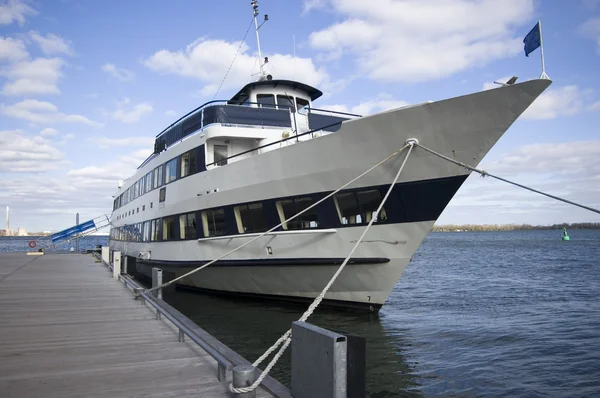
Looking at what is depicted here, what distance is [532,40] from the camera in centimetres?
696

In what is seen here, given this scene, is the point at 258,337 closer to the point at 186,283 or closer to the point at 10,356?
the point at 10,356

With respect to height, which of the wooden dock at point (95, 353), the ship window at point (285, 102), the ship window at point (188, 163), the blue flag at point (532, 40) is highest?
the ship window at point (285, 102)

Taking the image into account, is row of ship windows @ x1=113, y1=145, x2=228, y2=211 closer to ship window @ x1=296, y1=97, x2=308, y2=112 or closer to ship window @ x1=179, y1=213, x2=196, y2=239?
ship window @ x1=179, y1=213, x2=196, y2=239

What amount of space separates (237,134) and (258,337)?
19.2ft

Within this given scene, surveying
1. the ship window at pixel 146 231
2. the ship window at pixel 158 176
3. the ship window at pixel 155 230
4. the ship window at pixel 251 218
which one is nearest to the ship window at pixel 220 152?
the ship window at pixel 251 218

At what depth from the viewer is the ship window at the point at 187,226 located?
13.2 meters

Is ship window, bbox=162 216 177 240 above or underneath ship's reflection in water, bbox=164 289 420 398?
above

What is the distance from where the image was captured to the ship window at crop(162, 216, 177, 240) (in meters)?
14.5

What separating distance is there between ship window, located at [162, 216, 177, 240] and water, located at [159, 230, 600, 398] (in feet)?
6.61

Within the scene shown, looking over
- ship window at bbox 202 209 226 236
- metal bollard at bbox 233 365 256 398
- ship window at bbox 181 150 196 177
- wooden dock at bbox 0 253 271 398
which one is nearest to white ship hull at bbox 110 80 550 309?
ship window at bbox 202 209 226 236

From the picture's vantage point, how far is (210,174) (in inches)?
482

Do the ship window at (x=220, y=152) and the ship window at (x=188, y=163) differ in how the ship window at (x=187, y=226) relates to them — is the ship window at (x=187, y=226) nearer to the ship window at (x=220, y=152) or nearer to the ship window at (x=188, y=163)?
the ship window at (x=188, y=163)

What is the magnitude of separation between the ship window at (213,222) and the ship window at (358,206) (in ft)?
12.6

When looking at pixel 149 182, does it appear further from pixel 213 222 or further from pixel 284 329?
pixel 284 329
